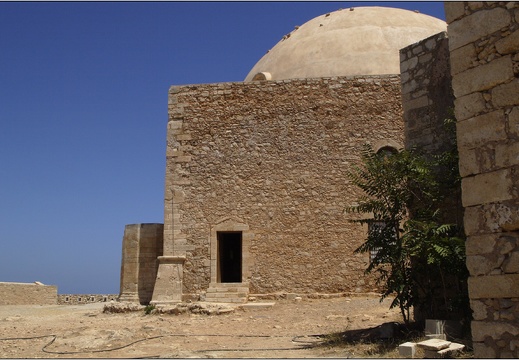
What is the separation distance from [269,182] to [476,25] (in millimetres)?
8790

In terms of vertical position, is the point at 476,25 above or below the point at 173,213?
above

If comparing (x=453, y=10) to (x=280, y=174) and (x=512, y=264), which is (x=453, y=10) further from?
(x=280, y=174)

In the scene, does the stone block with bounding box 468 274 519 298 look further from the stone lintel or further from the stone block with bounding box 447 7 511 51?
the stone lintel

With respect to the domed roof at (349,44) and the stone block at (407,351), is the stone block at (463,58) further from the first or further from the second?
the domed roof at (349,44)

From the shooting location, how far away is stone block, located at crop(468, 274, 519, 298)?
411 cm

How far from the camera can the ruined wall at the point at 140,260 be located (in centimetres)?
1352

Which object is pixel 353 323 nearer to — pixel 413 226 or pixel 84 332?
pixel 413 226

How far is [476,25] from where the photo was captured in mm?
4504

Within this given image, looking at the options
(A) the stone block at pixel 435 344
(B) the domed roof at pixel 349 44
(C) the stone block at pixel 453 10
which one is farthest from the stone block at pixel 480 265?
(B) the domed roof at pixel 349 44

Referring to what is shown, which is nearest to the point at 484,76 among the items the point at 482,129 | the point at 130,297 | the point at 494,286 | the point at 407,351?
the point at 482,129

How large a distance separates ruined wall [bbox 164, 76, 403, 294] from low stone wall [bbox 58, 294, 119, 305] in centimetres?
1136

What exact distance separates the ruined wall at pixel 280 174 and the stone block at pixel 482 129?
8.15m

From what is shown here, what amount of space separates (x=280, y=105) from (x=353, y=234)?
3.57 metres

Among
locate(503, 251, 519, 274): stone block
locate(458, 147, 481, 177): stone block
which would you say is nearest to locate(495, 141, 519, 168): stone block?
locate(458, 147, 481, 177): stone block
